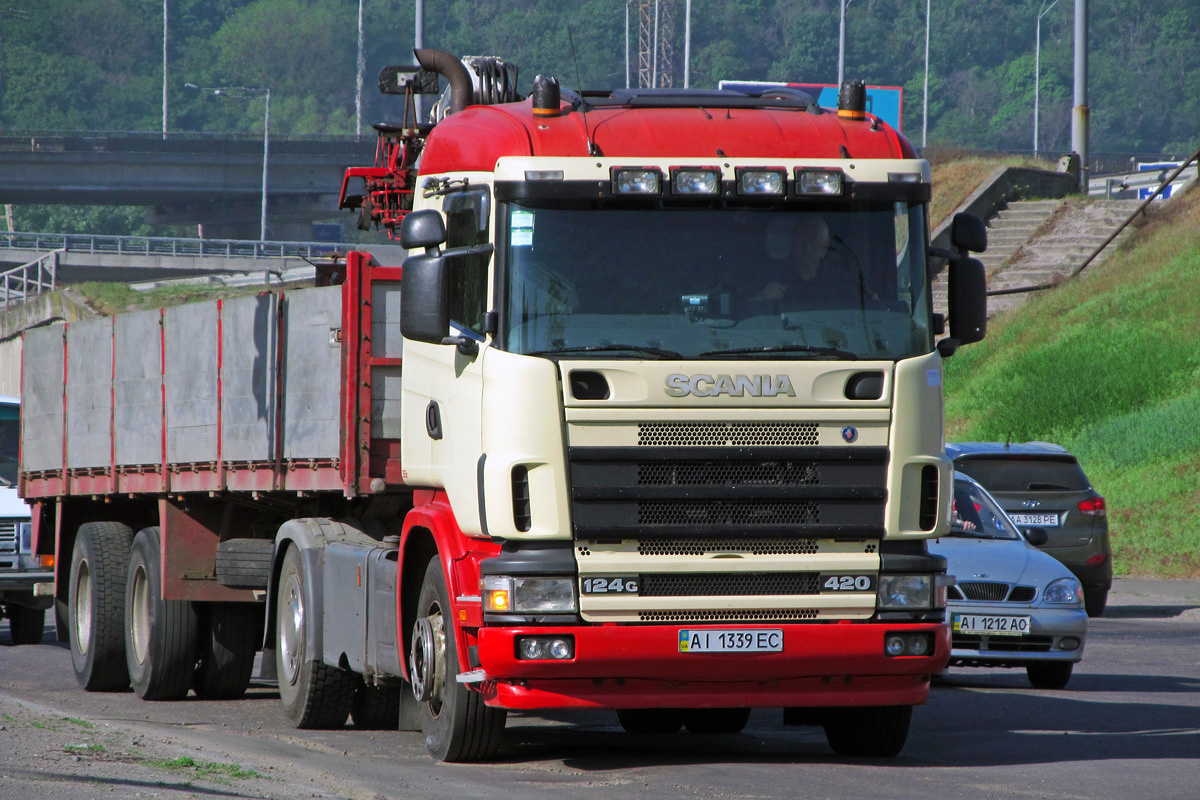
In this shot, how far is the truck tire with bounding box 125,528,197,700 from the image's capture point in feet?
41.2

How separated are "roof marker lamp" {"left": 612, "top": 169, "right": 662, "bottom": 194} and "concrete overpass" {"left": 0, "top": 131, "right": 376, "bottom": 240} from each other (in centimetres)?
8967

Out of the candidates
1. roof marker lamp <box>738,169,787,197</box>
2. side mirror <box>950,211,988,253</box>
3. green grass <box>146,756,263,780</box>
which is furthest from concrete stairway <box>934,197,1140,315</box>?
green grass <box>146,756,263,780</box>

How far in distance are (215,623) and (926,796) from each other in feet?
20.3

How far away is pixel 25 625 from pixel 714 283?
1174 centimetres

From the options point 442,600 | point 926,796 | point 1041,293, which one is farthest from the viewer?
point 1041,293

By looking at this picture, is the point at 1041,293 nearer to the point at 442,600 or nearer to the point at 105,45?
the point at 442,600

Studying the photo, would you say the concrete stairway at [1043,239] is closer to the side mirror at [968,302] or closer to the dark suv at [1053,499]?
the dark suv at [1053,499]

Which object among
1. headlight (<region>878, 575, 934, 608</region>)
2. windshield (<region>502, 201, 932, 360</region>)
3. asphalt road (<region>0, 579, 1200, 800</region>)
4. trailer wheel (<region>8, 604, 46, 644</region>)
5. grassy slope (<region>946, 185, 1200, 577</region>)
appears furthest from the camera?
grassy slope (<region>946, 185, 1200, 577</region>)

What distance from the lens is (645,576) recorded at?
8227mm

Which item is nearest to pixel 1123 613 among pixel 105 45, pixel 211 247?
pixel 211 247

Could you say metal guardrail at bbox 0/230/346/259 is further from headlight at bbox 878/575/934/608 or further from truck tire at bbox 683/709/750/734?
headlight at bbox 878/575/934/608

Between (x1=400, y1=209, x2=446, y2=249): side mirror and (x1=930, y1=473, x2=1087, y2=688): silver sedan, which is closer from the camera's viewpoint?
(x1=400, y1=209, x2=446, y2=249): side mirror

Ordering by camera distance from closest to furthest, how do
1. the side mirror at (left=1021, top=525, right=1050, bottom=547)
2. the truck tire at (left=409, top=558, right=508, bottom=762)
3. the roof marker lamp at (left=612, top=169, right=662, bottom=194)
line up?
the roof marker lamp at (left=612, top=169, right=662, bottom=194) → the truck tire at (left=409, top=558, right=508, bottom=762) → the side mirror at (left=1021, top=525, right=1050, bottom=547)

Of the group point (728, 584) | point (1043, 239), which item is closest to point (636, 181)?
point (728, 584)
